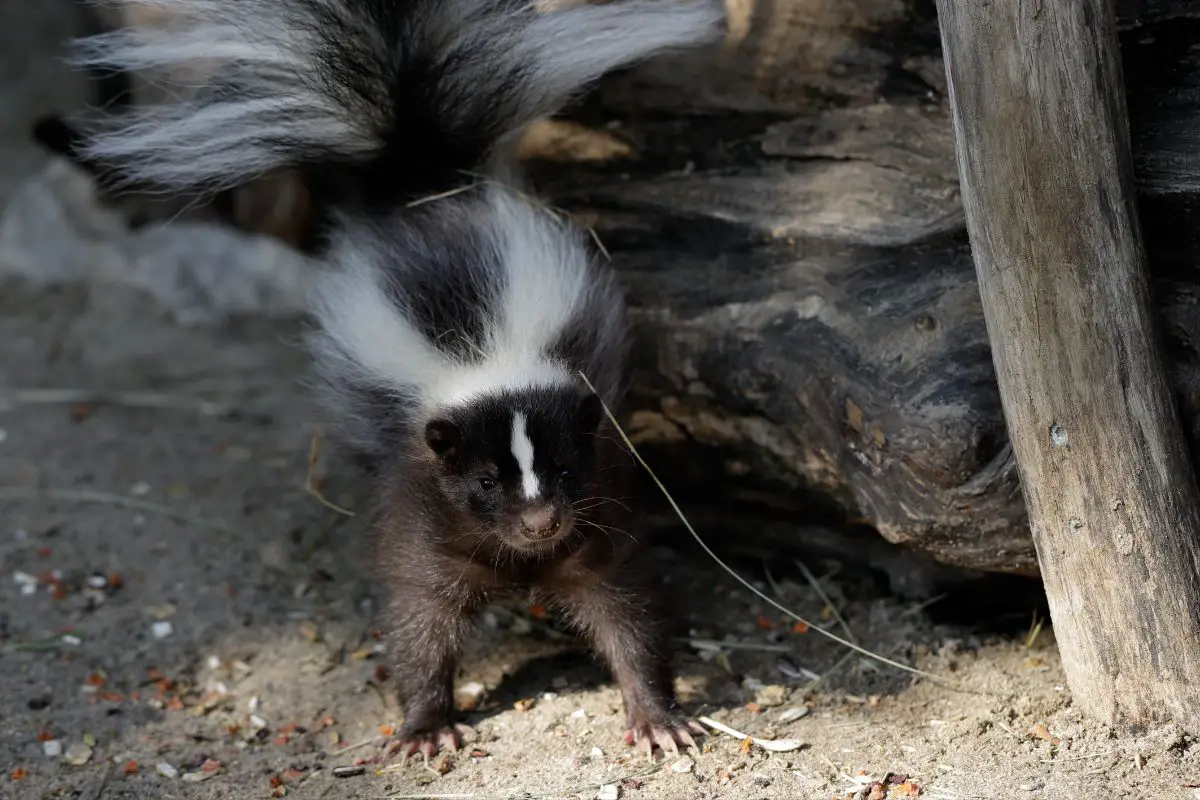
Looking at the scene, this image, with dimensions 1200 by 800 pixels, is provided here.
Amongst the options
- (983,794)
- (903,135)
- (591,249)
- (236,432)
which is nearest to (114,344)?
(236,432)

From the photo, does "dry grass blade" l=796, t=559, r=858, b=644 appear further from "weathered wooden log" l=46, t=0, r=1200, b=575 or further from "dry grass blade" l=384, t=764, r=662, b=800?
"dry grass blade" l=384, t=764, r=662, b=800

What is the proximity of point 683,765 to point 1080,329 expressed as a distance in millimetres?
1351

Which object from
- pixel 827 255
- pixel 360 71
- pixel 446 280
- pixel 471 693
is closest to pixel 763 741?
pixel 471 693

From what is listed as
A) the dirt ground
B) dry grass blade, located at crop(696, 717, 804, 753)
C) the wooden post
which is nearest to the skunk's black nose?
the dirt ground

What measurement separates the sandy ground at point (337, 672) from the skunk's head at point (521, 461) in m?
0.59

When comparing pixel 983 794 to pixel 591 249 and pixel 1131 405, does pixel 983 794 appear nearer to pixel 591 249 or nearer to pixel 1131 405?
pixel 1131 405

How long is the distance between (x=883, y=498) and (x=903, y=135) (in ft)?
3.00

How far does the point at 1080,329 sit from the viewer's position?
2.69 m

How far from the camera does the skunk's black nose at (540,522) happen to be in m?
3.08

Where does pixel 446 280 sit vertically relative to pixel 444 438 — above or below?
above

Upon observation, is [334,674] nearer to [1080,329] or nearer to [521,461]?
[521,461]

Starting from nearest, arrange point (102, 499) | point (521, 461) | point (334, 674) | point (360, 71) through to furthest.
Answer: point (521, 461) < point (360, 71) < point (334, 674) < point (102, 499)

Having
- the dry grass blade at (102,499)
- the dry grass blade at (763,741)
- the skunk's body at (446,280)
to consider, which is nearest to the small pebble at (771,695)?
the dry grass blade at (763,741)

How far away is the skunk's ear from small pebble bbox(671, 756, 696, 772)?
2.98ft
